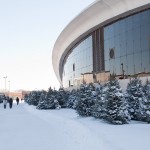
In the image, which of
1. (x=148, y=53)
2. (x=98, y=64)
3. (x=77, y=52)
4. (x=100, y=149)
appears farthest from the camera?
(x=77, y=52)

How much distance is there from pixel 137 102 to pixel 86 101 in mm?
4295

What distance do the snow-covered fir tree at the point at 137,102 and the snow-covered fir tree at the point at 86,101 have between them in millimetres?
3197

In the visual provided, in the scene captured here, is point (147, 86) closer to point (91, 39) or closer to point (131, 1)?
point (131, 1)

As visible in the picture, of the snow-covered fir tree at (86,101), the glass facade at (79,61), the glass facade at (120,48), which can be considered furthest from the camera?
the glass facade at (79,61)

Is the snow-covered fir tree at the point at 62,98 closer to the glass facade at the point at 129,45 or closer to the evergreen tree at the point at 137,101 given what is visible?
the glass facade at the point at 129,45

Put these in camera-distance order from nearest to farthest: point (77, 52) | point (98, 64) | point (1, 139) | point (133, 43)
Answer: point (1, 139)
point (133, 43)
point (98, 64)
point (77, 52)

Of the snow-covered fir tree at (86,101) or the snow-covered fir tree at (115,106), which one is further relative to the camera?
the snow-covered fir tree at (86,101)

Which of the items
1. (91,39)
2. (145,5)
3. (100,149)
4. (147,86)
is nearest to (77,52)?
(91,39)

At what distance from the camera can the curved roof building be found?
25.4 meters

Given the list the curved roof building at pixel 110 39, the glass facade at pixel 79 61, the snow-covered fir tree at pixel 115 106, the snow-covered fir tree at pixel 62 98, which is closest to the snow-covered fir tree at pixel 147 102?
the snow-covered fir tree at pixel 115 106

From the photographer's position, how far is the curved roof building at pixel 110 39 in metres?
25.4

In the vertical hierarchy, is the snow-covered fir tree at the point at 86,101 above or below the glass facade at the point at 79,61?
below

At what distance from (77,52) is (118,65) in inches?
515

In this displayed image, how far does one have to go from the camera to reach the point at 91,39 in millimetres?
34938
